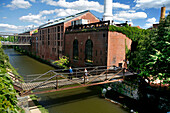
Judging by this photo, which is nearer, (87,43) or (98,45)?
(98,45)

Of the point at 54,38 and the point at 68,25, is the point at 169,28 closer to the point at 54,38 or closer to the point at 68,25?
the point at 68,25

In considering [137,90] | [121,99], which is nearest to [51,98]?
[121,99]

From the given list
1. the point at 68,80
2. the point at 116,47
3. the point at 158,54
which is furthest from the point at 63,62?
the point at 158,54

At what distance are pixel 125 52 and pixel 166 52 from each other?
8.26 metres

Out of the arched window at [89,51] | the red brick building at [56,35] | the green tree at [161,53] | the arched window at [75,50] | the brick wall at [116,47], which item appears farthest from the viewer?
the red brick building at [56,35]

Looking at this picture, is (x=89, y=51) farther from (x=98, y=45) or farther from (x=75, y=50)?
(x=75, y=50)

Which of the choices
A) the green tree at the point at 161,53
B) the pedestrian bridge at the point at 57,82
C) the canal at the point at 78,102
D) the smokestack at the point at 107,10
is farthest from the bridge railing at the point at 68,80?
the smokestack at the point at 107,10

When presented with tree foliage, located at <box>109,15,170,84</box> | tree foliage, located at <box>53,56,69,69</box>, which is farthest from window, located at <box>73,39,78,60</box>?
tree foliage, located at <box>109,15,170,84</box>

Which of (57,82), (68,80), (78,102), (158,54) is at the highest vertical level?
(158,54)

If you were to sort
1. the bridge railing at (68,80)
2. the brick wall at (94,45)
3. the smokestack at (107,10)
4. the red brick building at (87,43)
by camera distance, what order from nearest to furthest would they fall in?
the bridge railing at (68,80) → the red brick building at (87,43) → the brick wall at (94,45) → the smokestack at (107,10)

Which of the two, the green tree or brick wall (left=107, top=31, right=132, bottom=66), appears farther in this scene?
brick wall (left=107, top=31, right=132, bottom=66)

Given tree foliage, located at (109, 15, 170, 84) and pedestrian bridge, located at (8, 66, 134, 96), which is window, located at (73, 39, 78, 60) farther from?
tree foliage, located at (109, 15, 170, 84)

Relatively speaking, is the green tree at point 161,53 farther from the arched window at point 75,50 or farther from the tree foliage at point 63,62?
the tree foliage at point 63,62

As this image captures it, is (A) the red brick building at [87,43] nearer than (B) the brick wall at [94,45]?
Yes
